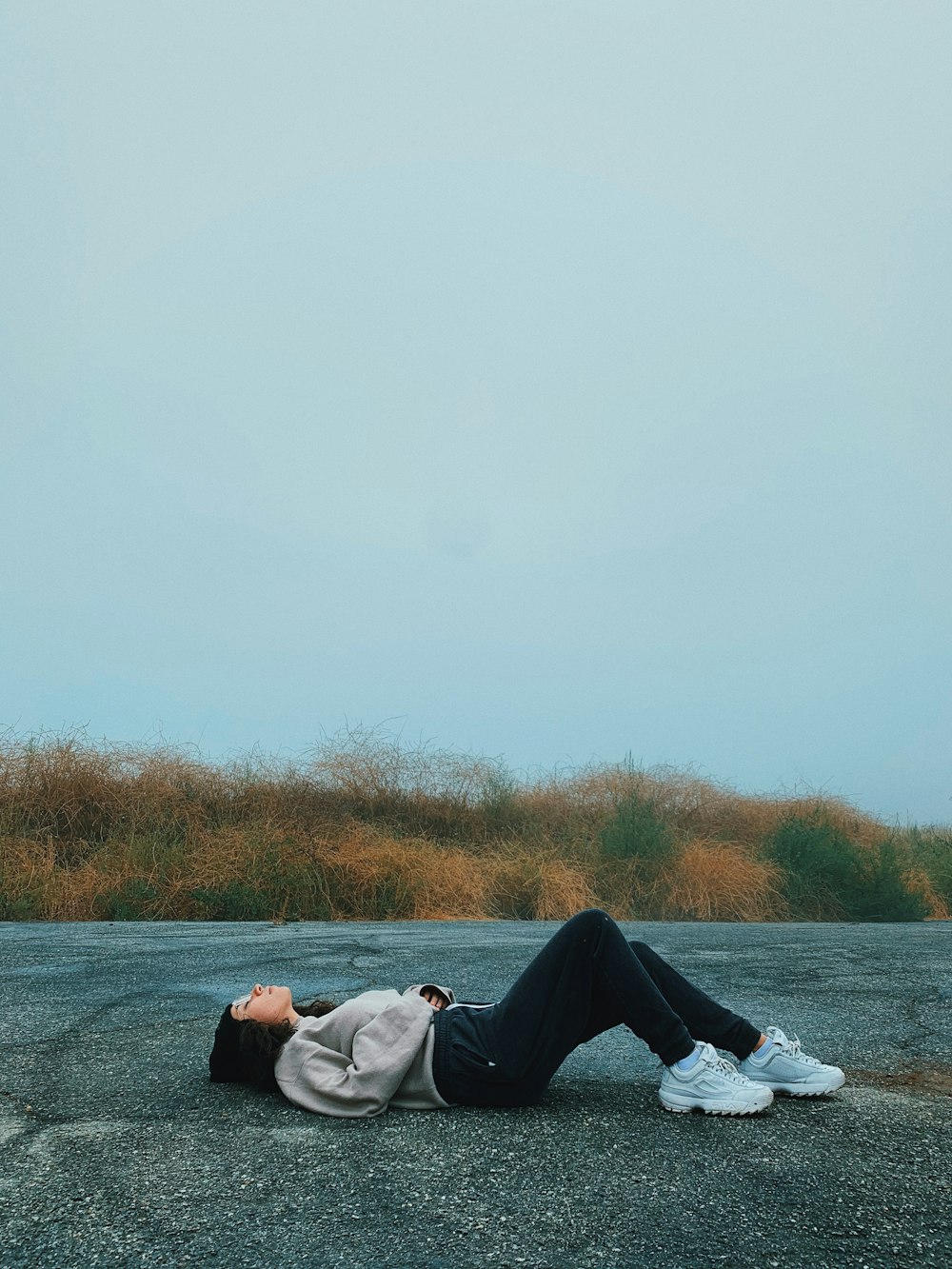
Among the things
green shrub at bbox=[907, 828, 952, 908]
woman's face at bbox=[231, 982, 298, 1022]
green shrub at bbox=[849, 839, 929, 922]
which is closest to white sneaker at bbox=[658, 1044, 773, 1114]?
woman's face at bbox=[231, 982, 298, 1022]

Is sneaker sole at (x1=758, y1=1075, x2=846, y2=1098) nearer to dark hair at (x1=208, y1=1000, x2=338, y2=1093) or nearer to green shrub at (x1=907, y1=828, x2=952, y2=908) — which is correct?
dark hair at (x1=208, y1=1000, x2=338, y2=1093)

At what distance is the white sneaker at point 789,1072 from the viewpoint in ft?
10.1

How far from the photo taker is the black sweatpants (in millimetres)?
2902

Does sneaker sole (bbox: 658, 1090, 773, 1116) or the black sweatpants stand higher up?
the black sweatpants

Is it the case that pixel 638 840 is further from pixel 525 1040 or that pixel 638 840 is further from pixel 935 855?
pixel 525 1040

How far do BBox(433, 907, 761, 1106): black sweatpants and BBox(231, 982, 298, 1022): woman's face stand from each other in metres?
0.49

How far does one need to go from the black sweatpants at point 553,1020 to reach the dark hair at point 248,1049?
525 mm

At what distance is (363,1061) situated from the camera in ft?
9.64

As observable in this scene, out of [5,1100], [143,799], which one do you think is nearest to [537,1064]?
[5,1100]

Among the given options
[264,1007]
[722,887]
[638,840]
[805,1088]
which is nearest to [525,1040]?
[264,1007]

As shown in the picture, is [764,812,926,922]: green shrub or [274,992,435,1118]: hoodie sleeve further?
[764,812,926,922]: green shrub

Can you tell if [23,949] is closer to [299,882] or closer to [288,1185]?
[299,882]

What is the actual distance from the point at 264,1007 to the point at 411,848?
971 centimetres

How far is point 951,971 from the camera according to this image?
6.14 meters
